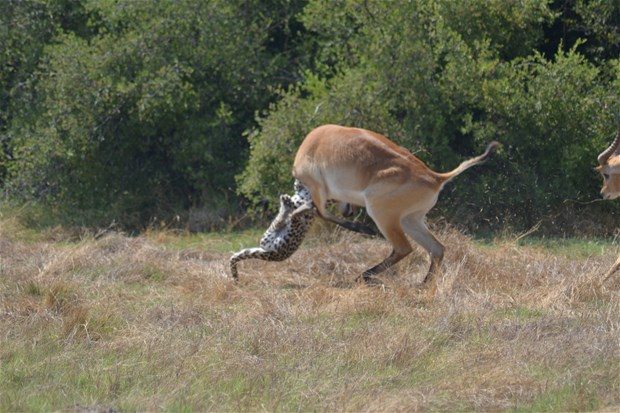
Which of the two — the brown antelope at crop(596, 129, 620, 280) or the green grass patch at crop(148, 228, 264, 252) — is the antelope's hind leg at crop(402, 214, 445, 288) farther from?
the green grass patch at crop(148, 228, 264, 252)

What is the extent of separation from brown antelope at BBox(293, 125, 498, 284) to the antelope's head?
1347mm

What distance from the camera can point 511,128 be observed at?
13.4 metres

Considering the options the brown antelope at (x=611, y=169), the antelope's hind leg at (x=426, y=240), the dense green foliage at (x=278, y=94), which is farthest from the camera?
the dense green foliage at (x=278, y=94)

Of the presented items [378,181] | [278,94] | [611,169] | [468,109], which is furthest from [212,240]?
[611,169]

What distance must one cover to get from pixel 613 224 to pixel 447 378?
655 cm

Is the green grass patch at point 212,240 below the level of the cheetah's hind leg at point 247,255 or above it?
below

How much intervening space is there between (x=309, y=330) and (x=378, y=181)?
2744 millimetres

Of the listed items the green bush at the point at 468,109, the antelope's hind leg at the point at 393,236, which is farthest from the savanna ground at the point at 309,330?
the green bush at the point at 468,109

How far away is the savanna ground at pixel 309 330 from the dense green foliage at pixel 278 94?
68.9 inches

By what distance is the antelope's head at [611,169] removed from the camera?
37.7 feet

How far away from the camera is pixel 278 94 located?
14891mm

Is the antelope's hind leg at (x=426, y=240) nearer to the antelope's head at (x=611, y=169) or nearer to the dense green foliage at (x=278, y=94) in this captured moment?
the antelope's head at (x=611, y=169)

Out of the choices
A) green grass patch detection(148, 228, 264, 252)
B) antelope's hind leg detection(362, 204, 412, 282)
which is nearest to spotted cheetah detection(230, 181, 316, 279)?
antelope's hind leg detection(362, 204, 412, 282)

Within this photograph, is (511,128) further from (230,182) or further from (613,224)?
(230,182)
